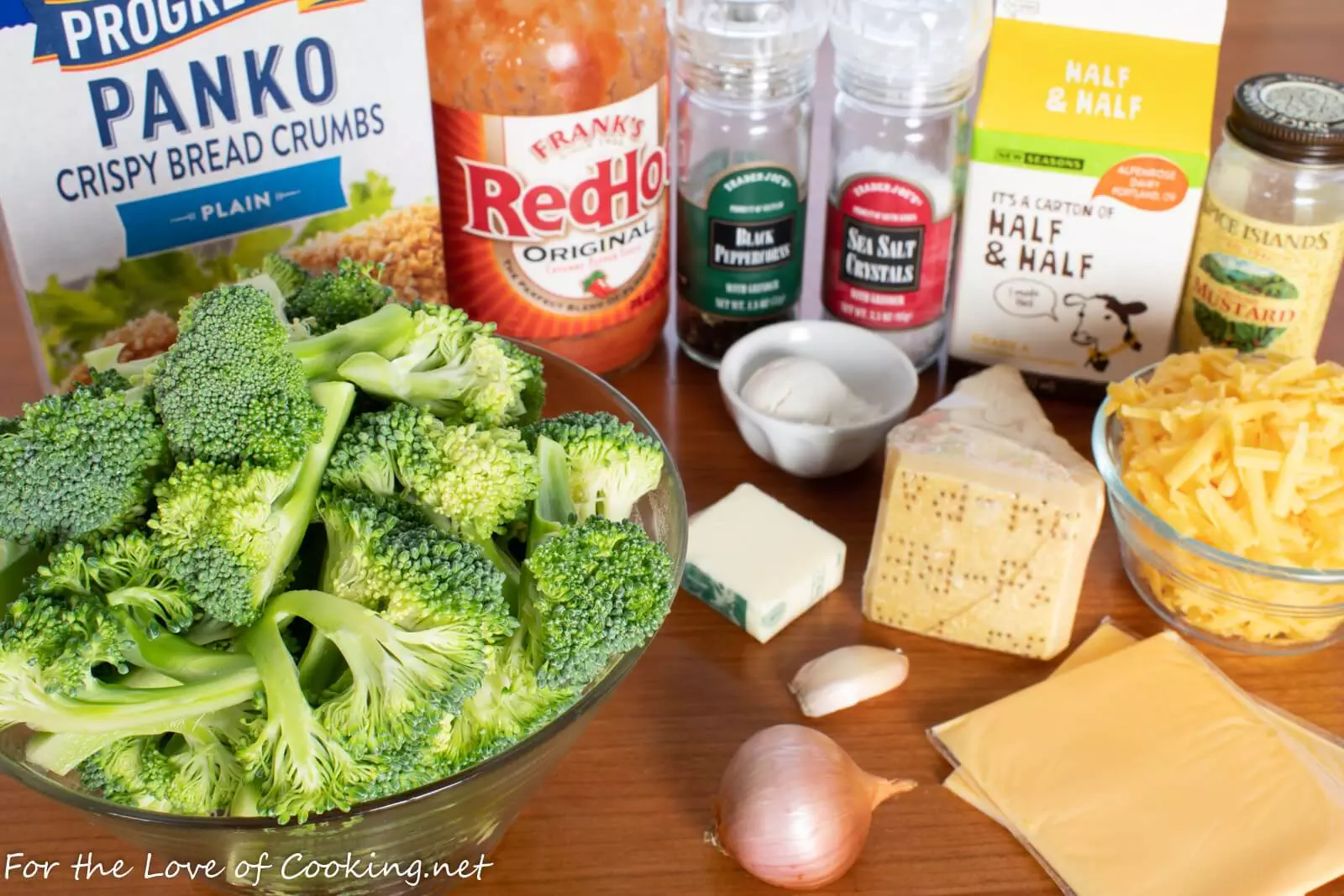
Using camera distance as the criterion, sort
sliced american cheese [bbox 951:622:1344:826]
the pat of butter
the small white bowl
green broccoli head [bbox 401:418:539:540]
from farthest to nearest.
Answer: the small white bowl, the pat of butter, sliced american cheese [bbox 951:622:1344:826], green broccoli head [bbox 401:418:539:540]

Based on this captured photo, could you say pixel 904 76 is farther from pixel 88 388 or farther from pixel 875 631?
pixel 88 388

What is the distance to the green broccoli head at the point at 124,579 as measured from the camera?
0.64m

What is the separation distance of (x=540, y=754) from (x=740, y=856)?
176mm

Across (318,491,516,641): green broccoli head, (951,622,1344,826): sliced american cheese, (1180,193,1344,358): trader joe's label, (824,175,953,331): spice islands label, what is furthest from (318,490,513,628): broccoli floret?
(1180,193,1344,358): trader joe's label

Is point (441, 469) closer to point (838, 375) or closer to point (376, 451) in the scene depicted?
point (376, 451)

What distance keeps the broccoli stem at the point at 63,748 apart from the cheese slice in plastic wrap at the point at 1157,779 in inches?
20.3

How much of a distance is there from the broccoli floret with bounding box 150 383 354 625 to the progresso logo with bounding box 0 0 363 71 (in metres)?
0.39

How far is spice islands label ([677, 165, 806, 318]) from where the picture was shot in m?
1.15

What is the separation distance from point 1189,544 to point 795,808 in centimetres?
34

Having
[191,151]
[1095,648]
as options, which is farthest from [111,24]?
[1095,648]

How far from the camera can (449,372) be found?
791 mm

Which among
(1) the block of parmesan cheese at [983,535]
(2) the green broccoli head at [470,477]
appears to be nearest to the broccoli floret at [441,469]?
(2) the green broccoli head at [470,477]

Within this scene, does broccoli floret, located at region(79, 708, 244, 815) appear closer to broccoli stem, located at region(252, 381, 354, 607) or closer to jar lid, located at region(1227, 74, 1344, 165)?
broccoli stem, located at region(252, 381, 354, 607)

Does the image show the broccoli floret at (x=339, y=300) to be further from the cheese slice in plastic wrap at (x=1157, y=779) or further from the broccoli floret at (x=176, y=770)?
the cheese slice in plastic wrap at (x=1157, y=779)
